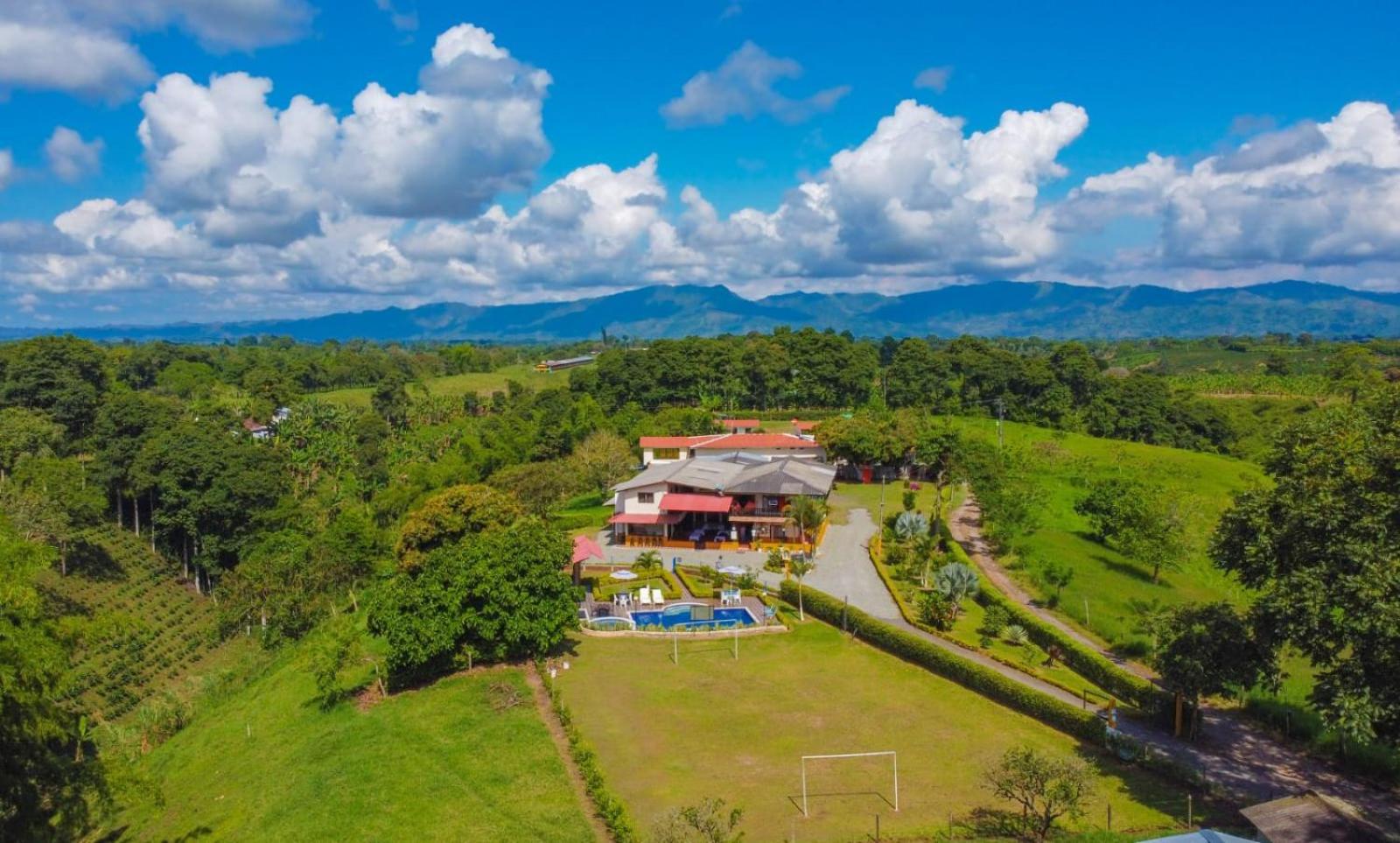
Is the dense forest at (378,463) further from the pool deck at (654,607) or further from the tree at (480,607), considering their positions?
the pool deck at (654,607)

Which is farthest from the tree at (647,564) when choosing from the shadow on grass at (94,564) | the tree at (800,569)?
the shadow on grass at (94,564)

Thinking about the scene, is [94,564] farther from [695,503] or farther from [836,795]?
[836,795]

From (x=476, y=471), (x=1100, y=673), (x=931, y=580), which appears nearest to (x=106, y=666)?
(x=476, y=471)

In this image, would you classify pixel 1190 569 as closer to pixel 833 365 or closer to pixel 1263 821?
pixel 1263 821

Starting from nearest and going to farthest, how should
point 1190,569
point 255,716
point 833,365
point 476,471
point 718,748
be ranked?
point 718,748, point 255,716, point 1190,569, point 476,471, point 833,365

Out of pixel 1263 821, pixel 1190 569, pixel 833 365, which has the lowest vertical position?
pixel 1190 569

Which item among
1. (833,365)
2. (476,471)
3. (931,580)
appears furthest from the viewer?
(833,365)

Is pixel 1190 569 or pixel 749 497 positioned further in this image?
pixel 749 497
